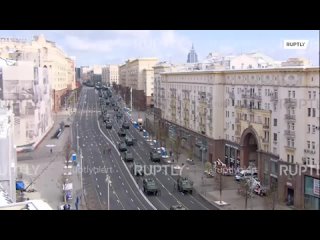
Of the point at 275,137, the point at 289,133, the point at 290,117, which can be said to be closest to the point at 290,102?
the point at 290,117

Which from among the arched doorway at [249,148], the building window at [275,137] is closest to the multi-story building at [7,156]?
the arched doorway at [249,148]

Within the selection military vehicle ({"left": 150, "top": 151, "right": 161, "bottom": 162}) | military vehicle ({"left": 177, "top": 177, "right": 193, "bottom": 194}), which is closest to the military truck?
military vehicle ({"left": 177, "top": 177, "right": 193, "bottom": 194})

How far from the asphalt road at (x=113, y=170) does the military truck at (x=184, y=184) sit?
55mm

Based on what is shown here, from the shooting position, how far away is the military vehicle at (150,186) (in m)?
4.06

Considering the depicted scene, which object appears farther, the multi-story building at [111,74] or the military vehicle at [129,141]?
the multi-story building at [111,74]

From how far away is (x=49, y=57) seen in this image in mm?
4465

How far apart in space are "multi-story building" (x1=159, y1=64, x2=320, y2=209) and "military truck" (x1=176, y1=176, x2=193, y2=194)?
0.26 meters

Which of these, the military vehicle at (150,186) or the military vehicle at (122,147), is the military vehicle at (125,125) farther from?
the military vehicle at (150,186)

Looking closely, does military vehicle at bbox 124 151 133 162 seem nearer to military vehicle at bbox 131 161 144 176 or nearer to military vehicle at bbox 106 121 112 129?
military vehicle at bbox 131 161 144 176

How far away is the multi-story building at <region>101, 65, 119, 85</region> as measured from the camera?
5.09m
